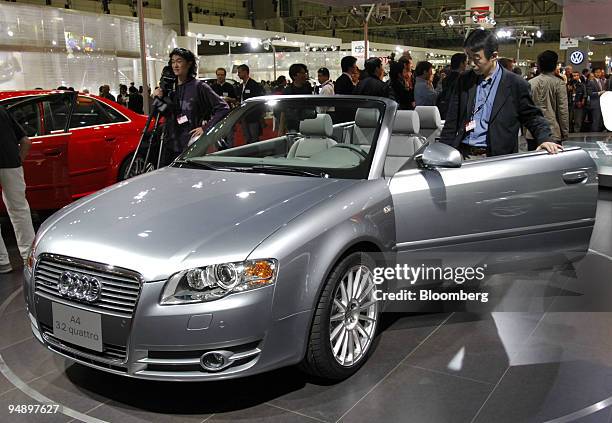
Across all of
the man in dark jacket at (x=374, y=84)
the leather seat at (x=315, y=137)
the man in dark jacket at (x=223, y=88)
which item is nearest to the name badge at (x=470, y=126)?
the leather seat at (x=315, y=137)

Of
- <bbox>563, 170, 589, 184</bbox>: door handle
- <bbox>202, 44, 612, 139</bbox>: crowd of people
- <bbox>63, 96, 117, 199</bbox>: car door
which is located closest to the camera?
<bbox>563, 170, 589, 184</bbox>: door handle

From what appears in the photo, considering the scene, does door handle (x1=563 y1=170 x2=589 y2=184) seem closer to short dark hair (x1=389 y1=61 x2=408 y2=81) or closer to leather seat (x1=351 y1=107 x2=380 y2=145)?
leather seat (x1=351 y1=107 x2=380 y2=145)

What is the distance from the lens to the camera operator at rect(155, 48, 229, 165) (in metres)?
5.25

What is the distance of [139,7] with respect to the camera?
8352mm

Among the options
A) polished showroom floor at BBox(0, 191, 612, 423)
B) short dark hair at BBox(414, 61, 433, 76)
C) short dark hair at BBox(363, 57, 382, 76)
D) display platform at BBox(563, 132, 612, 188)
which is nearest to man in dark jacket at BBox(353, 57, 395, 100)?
short dark hair at BBox(363, 57, 382, 76)

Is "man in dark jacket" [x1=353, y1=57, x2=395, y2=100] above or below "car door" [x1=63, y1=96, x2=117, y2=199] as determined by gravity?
above

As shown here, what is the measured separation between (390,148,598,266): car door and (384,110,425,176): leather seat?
0.09m

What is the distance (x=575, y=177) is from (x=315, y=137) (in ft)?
5.10

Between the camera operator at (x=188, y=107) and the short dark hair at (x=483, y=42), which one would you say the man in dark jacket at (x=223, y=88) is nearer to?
the camera operator at (x=188, y=107)

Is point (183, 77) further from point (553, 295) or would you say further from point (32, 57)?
point (32, 57)

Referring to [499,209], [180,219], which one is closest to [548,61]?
[499,209]

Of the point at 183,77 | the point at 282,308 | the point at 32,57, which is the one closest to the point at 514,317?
the point at 282,308

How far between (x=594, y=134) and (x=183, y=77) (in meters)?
11.2

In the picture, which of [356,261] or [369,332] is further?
[369,332]
